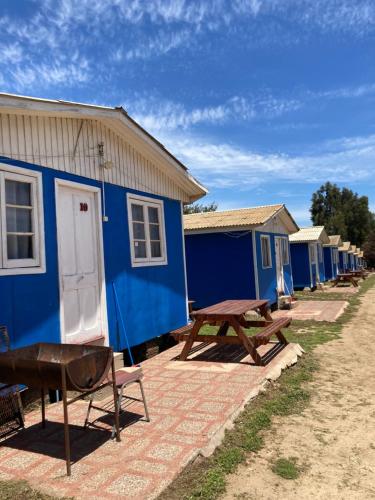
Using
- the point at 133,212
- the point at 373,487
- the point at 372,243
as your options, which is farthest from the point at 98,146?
the point at 372,243

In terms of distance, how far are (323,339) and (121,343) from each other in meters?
4.43

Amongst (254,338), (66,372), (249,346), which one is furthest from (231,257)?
(66,372)

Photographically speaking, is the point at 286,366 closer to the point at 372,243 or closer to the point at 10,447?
the point at 10,447

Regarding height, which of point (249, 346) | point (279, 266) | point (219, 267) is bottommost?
point (249, 346)

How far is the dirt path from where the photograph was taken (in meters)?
3.00

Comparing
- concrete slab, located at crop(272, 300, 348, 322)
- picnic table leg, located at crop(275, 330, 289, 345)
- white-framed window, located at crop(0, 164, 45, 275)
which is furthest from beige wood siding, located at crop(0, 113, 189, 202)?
concrete slab, located at crop(272, 300, 348, 322)

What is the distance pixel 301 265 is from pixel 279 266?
6.65m

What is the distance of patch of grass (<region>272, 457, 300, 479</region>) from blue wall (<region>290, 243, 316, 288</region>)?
18.7 metres

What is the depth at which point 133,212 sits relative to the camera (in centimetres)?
708

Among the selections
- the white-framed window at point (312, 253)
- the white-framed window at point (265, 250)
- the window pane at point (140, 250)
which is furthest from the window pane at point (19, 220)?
the white-framed window at point (312, 253)

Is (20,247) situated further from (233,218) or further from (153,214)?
(233,218)

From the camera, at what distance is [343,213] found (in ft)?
196

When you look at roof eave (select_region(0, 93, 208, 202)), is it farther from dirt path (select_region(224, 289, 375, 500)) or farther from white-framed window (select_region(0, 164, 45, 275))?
dirt path (select_region(224, 289, 375, 500))

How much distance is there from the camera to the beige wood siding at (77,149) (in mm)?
4676
